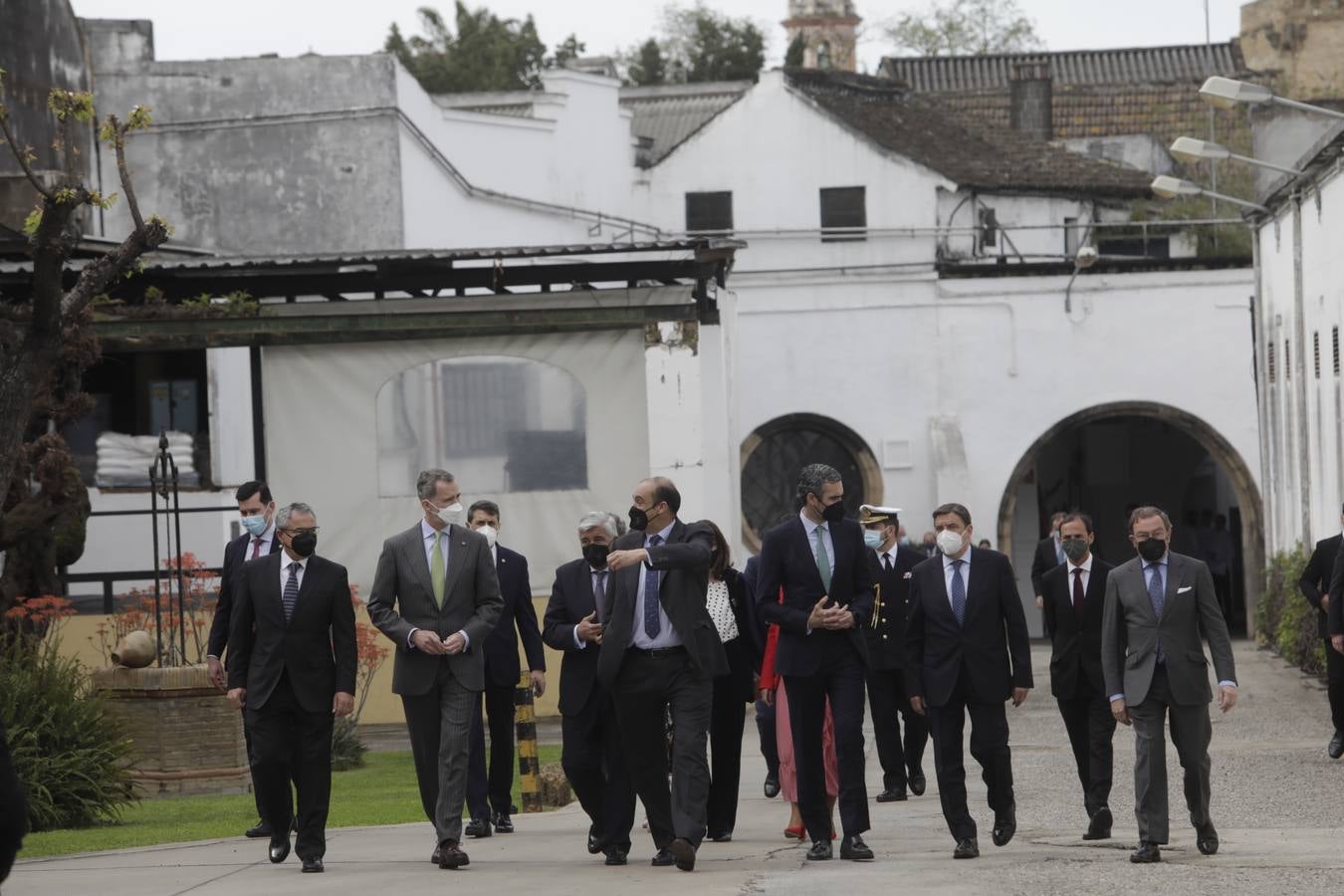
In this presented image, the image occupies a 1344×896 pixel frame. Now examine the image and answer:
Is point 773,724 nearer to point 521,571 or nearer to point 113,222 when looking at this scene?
point 521,571

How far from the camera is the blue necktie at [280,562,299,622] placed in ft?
37.8

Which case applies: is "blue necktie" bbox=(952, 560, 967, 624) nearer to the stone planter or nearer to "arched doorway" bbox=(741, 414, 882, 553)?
the stone planter

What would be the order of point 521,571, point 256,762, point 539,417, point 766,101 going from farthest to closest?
point 766,101 → point 539,417 → point 521,571 → point 256,762

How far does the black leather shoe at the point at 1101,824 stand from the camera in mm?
11766

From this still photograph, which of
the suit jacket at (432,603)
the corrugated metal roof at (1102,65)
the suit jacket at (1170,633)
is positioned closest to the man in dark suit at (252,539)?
the suit jacket at (432,603)

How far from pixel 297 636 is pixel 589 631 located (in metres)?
1.49

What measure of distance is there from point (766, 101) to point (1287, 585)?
16.0 meters

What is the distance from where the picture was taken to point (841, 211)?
128ft

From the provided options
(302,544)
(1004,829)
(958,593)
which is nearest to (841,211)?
(958,593)

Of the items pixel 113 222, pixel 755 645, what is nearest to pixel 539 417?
pixel 755 645

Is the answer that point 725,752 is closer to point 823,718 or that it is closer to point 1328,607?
point 823,718

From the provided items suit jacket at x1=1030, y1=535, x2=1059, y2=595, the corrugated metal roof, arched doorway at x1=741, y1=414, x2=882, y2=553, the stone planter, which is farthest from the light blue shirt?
the corrugated metal roof

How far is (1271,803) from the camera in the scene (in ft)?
45.4

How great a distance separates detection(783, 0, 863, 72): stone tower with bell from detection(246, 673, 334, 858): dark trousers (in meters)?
71.4
